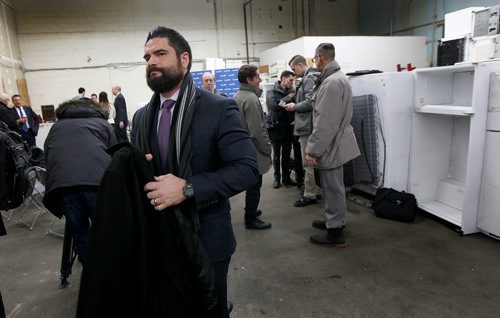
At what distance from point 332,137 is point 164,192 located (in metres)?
1.90

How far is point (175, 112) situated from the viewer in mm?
1281

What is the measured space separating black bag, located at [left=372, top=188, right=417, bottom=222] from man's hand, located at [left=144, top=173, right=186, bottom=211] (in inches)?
114

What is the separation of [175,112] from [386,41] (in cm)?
946

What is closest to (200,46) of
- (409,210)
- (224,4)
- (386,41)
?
(224,4)

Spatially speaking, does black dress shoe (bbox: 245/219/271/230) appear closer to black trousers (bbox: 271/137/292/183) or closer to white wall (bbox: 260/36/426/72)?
black trousers (bbox: 271/137/292/183)

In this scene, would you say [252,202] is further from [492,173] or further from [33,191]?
[33,191]

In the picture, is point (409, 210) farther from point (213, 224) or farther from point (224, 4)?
point (224, 4)

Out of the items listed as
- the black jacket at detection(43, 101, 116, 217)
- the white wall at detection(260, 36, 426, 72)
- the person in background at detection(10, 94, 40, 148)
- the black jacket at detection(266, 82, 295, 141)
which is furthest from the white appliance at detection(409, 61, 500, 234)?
the person in background at detection(10, 94, 40, 148)

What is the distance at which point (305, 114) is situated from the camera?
156 inches

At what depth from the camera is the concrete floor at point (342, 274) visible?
2.17 m

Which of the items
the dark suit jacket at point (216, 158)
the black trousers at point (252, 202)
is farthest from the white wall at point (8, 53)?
Result: the dark suit jacket at point (216, 158)

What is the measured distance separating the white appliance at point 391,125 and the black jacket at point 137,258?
9.94 ft

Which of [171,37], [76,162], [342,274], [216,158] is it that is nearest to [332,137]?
[342,274]

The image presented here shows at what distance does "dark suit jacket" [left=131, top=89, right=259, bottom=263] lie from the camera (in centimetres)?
123
